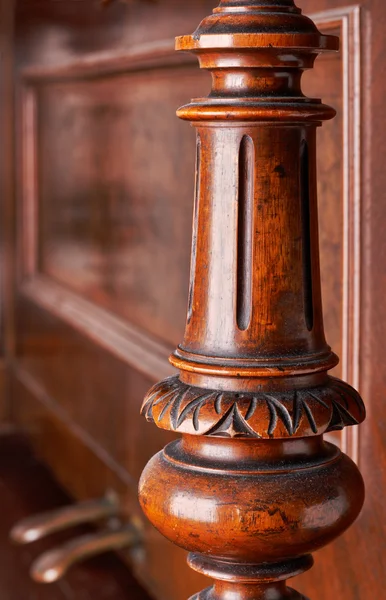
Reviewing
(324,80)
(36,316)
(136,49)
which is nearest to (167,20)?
(136,49)

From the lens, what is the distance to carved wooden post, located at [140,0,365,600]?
35 centimetres

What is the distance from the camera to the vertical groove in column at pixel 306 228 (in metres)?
0.37

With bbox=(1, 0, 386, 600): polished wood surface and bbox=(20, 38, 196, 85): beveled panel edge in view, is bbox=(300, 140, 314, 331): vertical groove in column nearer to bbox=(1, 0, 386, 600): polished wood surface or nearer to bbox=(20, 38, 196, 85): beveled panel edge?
bbox=(1, 0, 386, 600): polished wood surface

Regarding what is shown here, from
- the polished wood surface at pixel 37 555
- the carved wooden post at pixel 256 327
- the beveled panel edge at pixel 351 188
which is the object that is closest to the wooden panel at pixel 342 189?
the beveled panel edge at pixel 351 188

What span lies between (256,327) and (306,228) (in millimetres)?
42

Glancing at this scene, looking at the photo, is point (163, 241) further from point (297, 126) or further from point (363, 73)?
point (297, 126)

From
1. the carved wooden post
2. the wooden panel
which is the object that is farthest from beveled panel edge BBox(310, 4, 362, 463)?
the carved wooden post

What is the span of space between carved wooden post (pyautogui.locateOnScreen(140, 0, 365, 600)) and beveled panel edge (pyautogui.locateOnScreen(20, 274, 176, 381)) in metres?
0.54

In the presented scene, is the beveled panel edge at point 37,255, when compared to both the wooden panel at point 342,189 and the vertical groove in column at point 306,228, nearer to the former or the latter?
the wooden panel at point 342,189

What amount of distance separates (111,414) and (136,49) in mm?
423

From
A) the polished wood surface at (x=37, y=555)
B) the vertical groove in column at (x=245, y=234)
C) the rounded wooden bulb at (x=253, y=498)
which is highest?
the vertical groove in column at (x=245, y=234)

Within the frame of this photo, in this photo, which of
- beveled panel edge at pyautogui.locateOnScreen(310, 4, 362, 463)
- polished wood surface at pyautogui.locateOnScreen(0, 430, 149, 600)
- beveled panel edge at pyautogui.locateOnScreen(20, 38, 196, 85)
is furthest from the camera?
polished wood surface at pyautogui.locateOnScreen(0, 430, 149, 600)

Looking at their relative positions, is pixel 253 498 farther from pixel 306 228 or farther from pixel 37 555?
pixel 37 555

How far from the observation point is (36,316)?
5.04 ft
